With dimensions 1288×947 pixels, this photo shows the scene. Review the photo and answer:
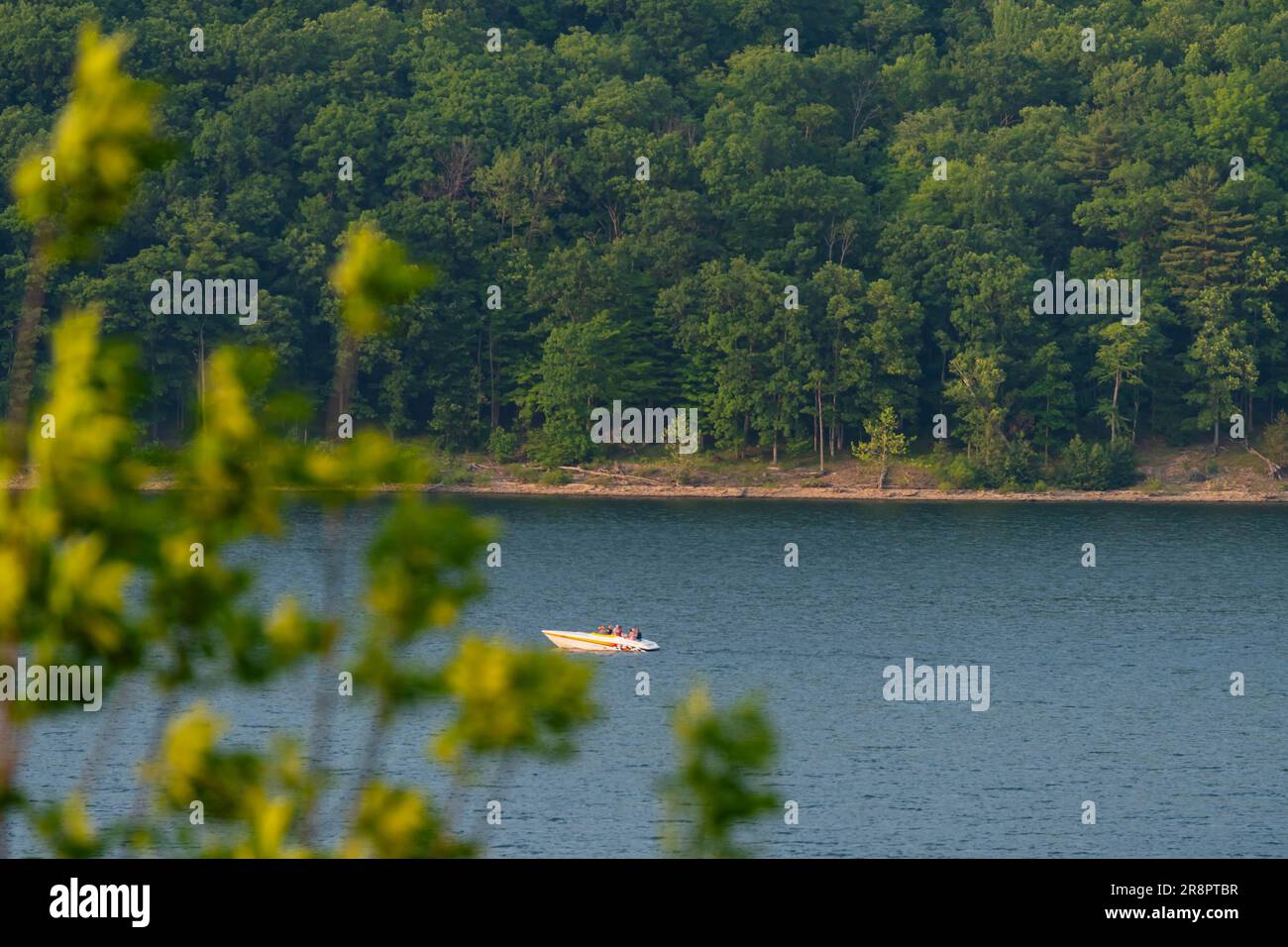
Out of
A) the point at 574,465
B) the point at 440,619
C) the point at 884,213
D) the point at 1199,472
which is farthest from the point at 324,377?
the point at 440,619

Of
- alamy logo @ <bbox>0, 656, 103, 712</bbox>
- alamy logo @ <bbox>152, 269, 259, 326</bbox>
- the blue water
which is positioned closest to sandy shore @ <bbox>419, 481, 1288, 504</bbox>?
the blue water

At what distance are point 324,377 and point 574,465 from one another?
11.1 m

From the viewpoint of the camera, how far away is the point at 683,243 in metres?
99.4

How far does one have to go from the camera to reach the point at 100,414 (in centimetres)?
757

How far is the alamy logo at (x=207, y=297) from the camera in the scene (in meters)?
93.7

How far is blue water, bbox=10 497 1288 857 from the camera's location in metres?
43.6

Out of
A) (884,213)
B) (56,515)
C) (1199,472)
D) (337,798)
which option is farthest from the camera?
(884,213)

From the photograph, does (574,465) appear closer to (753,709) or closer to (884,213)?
(884,213)

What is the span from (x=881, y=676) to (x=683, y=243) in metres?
43.5

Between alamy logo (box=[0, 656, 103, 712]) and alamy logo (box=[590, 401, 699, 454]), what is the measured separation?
292ft

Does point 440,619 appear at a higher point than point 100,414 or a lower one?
lower
